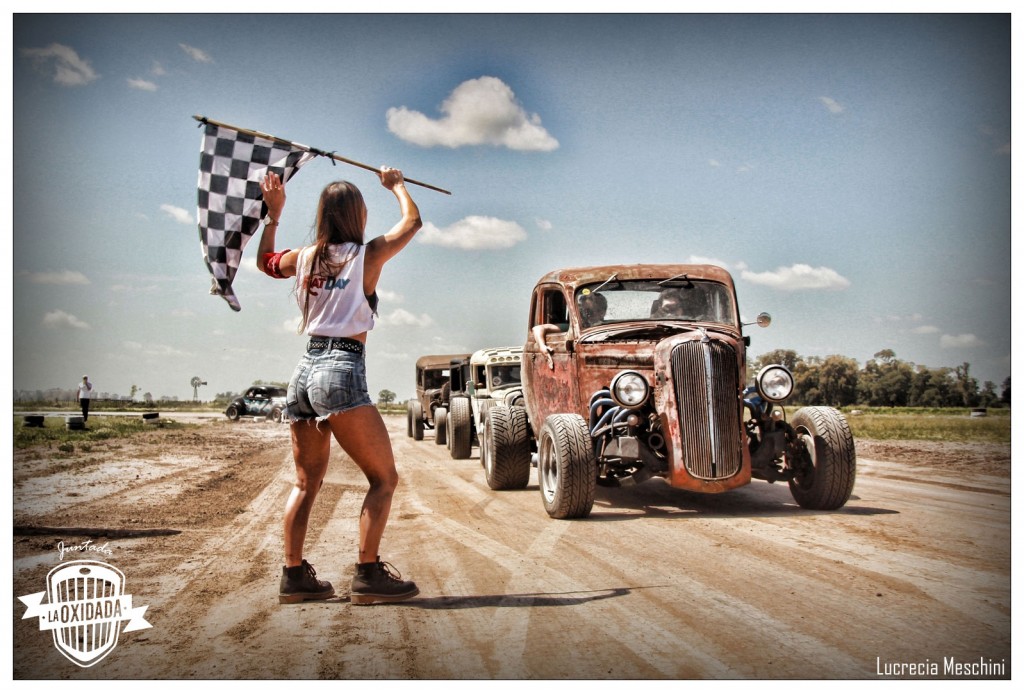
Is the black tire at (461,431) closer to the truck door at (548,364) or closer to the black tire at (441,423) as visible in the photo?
the black tire at (441,423)

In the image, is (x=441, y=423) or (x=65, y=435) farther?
(x=441, y=423)

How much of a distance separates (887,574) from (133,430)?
16598 mm

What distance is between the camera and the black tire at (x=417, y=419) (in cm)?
1828

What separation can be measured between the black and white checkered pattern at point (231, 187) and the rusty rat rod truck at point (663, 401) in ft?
10.7

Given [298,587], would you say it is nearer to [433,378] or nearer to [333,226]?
[333,226]

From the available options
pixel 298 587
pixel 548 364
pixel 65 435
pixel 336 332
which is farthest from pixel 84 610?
pixel 65 435

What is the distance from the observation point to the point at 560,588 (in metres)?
4.02

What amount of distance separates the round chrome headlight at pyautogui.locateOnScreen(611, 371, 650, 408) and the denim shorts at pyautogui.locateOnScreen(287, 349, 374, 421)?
3.33 metres

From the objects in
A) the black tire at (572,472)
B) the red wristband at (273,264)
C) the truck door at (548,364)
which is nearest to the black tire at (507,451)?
the truck door at (548,364)

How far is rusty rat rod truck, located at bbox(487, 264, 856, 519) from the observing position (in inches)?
237

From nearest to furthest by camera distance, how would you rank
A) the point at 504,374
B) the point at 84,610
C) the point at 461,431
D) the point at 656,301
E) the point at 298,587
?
the point at 84,610 → the point at 298,587 → the point at 656,301 → the point at 461,431 → the point at 504,374

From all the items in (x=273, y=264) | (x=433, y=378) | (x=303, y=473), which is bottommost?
(x=303, y=473)

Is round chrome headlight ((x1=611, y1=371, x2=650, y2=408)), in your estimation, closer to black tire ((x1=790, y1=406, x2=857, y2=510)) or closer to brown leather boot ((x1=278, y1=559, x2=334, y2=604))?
black tire ((x1=790, y1=406, x2=857, y2=510))

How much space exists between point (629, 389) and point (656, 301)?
5.36 feet
